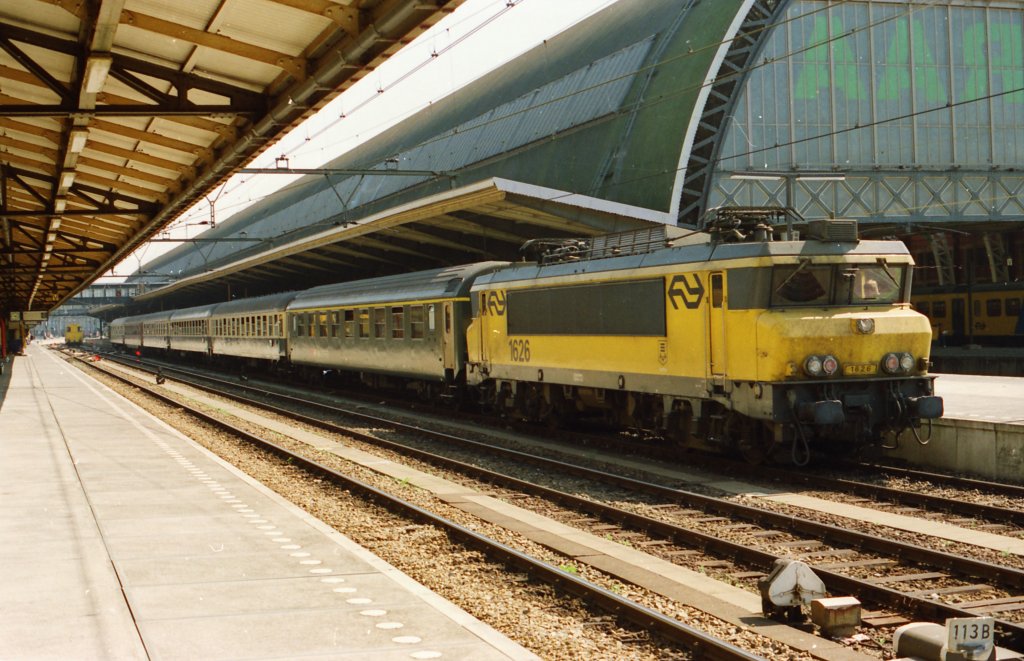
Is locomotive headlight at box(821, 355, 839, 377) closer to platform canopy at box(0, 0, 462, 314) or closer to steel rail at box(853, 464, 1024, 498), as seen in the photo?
Answer: steel rail at box(853, 464, 1024, 498)

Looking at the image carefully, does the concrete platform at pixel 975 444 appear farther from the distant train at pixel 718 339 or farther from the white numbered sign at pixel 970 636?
the white numbered sign at pixel 970 636

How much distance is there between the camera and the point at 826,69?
40.9 metres

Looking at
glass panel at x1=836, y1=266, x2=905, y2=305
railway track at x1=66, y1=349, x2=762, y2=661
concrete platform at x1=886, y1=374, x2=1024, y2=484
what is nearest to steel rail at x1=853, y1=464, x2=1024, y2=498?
concrete platform at x1=886, y1=374, x2=1024, y2=484

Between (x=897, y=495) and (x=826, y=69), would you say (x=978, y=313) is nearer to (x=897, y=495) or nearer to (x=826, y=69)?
(x=826, y=69)

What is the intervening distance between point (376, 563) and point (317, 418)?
18.3 meters

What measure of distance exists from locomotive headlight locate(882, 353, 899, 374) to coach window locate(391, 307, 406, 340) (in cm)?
1519

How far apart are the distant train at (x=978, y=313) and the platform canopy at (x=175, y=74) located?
36955mm

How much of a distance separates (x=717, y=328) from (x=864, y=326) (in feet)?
6.59

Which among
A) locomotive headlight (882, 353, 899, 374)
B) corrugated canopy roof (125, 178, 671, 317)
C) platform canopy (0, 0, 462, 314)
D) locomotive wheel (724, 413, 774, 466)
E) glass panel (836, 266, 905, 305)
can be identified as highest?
corrugated canopy roof (125, 178, 671, 317)

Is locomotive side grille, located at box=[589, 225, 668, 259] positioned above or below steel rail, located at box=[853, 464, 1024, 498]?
above

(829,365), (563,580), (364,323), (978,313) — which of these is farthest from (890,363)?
(978,313)

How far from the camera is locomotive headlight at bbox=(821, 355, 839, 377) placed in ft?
47.4

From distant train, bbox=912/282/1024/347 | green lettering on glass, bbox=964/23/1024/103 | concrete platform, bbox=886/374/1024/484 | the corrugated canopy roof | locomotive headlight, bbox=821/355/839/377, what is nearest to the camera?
locomotive headlight, bbox=821/355/839/377

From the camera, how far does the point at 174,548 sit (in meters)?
10.2
